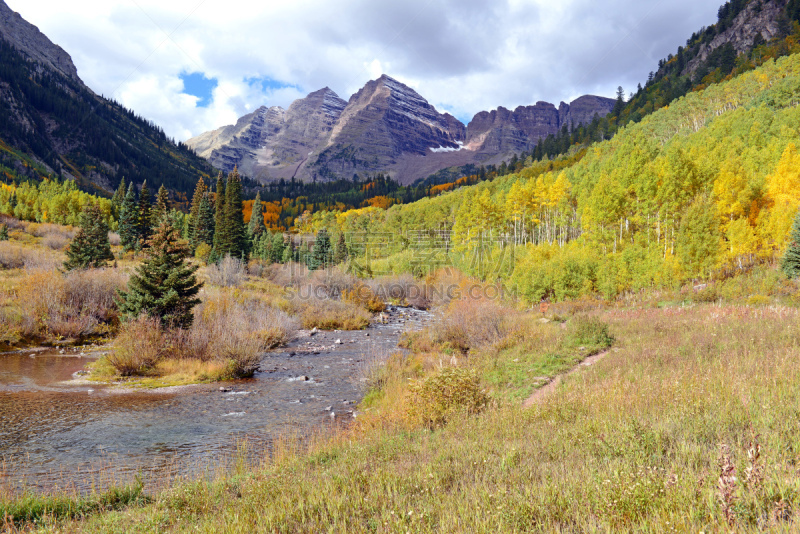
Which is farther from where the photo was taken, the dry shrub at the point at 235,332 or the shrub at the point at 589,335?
the dry shrub at the point at 235,332

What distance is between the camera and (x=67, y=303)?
23109mm

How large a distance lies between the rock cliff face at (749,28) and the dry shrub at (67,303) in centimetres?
15246

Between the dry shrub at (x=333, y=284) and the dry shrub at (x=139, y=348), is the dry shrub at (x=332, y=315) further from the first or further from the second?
the dry shrub at (x=139, y=348)

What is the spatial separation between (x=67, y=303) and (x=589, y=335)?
2771cm

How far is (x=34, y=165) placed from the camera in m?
154

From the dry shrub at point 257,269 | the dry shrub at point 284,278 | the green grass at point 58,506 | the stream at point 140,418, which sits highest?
the dry shrub at point 257,269

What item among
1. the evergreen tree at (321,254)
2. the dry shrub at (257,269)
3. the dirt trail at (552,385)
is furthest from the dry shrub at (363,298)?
the evergreen tree at (321,254)

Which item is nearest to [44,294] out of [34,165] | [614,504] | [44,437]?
[44,437]

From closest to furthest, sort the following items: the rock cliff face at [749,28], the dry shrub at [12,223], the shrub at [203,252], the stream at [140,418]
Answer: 1. the stream at [140,418]
2. the dry shrub at [12,223]
3. the shrub at [203,252]
4. the rock cliff face at [749,28]

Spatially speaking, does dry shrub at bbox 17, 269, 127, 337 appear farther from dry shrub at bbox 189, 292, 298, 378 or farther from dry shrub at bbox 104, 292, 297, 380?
dry shrub at bbox 189, 292, 298, 378

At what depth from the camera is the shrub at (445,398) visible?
29.3 ft

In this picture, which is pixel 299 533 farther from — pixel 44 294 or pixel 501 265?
pixel 501 265

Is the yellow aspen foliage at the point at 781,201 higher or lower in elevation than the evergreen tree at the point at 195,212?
lower

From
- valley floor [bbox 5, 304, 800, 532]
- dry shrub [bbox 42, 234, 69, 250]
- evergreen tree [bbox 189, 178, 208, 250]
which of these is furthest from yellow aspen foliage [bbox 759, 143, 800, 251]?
dry shrub [bbox 42, 234, 69, 250]
